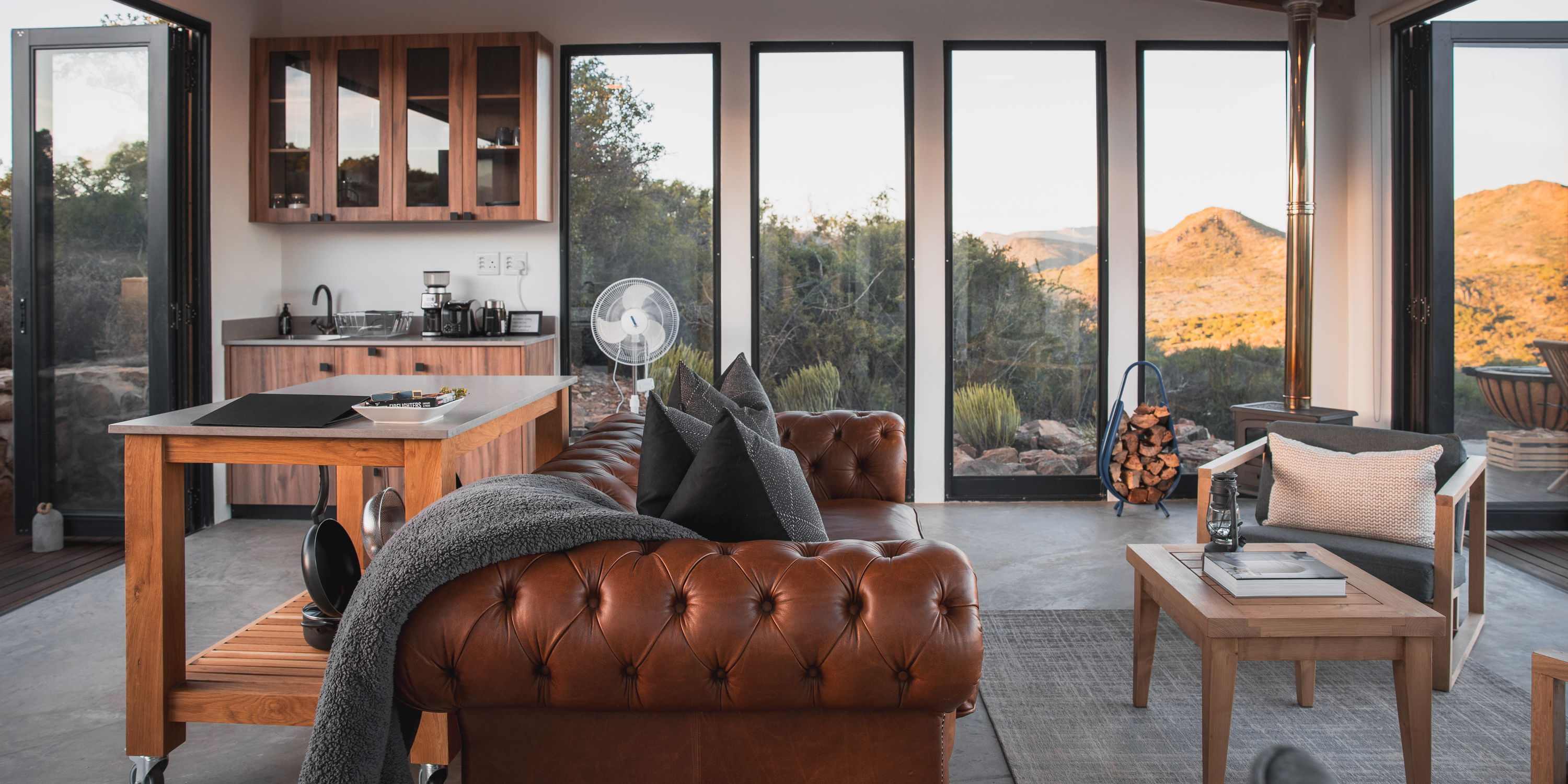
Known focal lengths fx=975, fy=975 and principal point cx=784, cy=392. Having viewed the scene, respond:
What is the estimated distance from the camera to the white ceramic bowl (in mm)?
2154

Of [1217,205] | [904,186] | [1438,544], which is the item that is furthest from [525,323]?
[1438,544]

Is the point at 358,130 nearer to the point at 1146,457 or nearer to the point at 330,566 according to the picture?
the point at 330,566

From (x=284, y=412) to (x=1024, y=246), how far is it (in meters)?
3.89

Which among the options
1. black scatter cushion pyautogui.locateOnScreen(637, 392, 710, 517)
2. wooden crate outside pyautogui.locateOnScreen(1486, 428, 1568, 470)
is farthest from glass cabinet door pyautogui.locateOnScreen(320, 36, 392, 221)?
wooden crate outside pyautogui.locateOnScreen(1486, 428, 1568, 470)

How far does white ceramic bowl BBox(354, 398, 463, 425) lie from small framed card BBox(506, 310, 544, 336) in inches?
114

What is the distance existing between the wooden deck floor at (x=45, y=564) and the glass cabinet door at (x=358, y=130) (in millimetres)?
1823

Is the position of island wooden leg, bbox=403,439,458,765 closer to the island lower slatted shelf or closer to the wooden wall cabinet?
the island lower slatted shelf

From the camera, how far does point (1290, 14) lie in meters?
4.70

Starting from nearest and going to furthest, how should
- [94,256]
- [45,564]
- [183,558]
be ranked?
[183,558] → [45,564] → [94,256]

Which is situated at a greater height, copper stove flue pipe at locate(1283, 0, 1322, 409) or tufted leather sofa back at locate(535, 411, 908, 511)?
copper stove flue pipe at locate(1283, 0, 1322, 409)

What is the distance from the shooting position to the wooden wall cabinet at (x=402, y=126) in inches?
190

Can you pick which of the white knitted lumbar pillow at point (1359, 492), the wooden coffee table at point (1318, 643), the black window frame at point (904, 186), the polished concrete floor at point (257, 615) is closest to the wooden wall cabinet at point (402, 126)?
the black window frame at point (904, 186)

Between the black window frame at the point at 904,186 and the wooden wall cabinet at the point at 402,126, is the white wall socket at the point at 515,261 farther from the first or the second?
the black window frame at the point at 904,186

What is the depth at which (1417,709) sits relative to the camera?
6.63 ft
